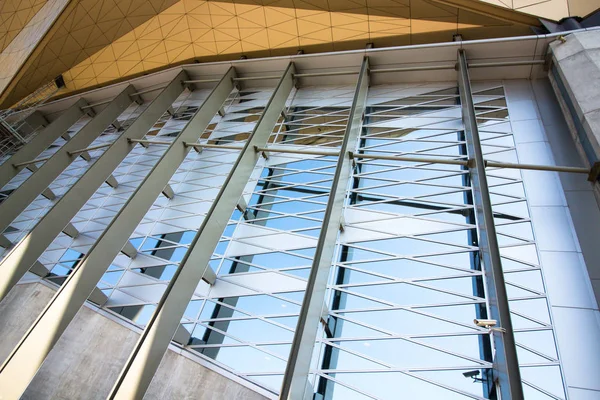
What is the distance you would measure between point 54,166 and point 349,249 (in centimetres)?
1200

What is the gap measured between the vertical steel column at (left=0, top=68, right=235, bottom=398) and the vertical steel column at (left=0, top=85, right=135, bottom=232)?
17.8ft

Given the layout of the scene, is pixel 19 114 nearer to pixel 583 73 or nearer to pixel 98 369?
Answer: pixel 98 369

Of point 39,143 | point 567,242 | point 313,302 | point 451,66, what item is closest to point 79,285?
point 313,302

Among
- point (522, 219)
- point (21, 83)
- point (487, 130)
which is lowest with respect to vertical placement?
point (522, 219)

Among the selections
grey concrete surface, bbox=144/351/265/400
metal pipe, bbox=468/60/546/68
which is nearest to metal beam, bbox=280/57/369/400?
grey concrete surface, bbox=144/351/265/400

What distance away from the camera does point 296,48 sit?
14797 mm

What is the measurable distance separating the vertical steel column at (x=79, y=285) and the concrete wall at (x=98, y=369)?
1.80 meters

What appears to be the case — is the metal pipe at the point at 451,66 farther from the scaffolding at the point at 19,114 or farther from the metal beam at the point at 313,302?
the scaffolding at the point at 19,114

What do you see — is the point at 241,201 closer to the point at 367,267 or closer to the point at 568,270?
the point at 367,267

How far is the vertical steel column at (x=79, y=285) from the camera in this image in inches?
274

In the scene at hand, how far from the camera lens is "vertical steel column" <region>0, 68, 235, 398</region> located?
274 inches

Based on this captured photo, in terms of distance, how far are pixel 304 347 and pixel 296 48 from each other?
12230 millimetres

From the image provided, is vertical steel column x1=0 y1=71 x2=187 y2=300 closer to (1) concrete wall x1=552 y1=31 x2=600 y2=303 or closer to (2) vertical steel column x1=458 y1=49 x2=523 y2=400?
(2) vertical steel column x1=458 y1=49 x2=523 y2=400

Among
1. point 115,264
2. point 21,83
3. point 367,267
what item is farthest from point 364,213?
point 21,83
